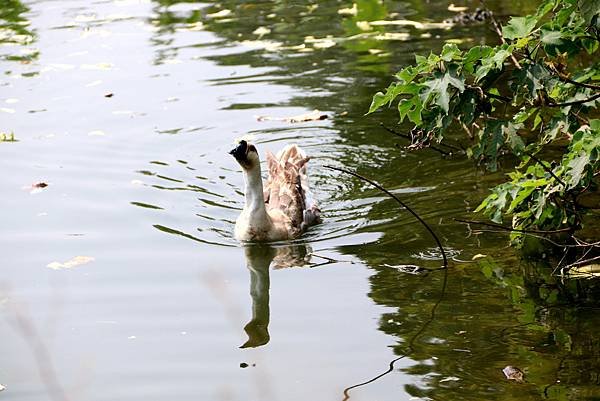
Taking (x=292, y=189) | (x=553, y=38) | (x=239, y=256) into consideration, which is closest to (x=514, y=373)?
(x=553, y=38)

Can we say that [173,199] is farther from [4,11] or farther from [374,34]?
[4,11]

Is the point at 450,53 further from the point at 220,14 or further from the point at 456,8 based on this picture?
the point at 220,14

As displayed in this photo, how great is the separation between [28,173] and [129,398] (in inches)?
200

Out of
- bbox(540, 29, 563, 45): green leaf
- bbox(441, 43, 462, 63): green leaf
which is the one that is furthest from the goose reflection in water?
bbox(540, 29, 563, 45): green leaf

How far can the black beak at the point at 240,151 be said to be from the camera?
8.95 meters

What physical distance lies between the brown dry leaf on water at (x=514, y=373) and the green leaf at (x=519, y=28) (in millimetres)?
1984

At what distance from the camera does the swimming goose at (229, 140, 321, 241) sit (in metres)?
9.02

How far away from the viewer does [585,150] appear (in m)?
6.56

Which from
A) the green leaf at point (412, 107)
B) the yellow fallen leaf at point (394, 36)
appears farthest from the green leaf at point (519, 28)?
the yellow fallen leaf at point (394, 36)

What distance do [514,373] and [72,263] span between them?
3.92 m

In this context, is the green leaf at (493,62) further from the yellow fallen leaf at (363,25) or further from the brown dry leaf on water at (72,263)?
the yellow fallen leaf at (363,25)

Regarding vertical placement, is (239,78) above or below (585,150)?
below

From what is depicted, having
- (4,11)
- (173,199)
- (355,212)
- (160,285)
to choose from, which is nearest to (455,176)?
(355,212)

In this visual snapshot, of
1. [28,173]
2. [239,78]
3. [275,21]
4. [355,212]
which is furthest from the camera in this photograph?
[275,21]
